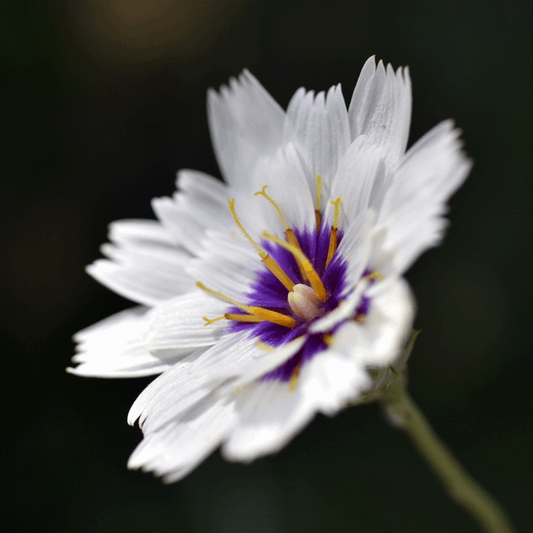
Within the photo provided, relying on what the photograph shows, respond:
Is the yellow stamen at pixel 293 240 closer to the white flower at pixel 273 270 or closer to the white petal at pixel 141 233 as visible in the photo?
the white flower at pixel 273 270

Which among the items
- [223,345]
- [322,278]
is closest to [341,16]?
[322,278]

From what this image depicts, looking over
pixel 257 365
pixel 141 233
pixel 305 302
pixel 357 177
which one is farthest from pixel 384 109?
pixel 141 233

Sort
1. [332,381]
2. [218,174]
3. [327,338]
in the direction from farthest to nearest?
[218,174] → [327,338] → [332,381]

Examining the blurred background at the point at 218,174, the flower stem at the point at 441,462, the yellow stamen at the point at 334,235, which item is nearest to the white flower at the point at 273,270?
the yellow stamen at the point at 334,235

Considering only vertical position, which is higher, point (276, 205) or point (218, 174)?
point (218, 174)

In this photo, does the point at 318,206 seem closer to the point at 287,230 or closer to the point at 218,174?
the point at 287,230

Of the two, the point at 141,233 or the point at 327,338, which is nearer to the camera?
the point at 327,338
